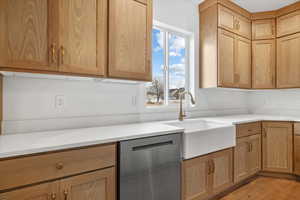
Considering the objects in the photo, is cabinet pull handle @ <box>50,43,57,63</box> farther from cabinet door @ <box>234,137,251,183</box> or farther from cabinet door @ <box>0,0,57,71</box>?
cabinet door @ <box>234,137,251,183</box>

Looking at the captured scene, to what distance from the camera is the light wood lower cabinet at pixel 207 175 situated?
1728 millimetres

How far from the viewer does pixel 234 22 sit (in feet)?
9.12

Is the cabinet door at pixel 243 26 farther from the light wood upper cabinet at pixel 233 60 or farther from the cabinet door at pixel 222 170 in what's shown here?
the cabinet door at pixel 222 170

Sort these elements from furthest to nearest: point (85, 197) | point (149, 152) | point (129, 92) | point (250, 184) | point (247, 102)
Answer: point (247, 102) → point (250, 184) → point (129, 92) → point (149, 152) → point (85, 197)

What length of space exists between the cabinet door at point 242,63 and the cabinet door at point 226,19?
0.25 meters

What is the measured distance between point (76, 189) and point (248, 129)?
2.28 metres

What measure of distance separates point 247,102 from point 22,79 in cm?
371

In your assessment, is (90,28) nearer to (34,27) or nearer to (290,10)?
(34,27)

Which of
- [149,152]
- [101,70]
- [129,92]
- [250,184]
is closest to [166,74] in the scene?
[129,92]

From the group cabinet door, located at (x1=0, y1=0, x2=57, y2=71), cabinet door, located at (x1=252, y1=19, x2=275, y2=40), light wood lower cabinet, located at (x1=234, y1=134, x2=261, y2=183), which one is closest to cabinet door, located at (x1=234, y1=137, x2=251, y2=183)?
light wood lower cabinet, located at (x1=234, y1=134, x2=261, y2=183)

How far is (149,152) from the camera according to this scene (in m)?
1.43

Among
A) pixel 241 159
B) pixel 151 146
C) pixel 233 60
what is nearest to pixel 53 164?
pixel 151 146

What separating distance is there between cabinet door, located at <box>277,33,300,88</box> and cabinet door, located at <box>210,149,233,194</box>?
1.73 metres

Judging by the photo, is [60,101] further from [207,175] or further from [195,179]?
[207,175]
